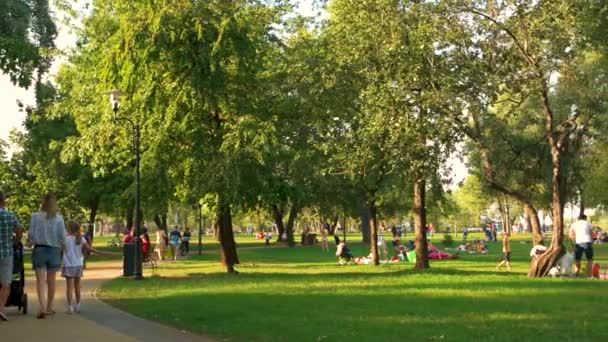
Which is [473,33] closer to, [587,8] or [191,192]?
[587,8]

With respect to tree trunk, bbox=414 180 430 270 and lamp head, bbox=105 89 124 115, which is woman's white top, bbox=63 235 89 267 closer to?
lamp head, bbox=105 89 124 115

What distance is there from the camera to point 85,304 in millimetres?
13336

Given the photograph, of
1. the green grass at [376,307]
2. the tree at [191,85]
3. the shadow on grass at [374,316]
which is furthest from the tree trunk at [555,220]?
the tree at [191,85]

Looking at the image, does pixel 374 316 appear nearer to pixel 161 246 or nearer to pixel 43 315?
pixel 43 315

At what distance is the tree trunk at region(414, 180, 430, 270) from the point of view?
77.3ft

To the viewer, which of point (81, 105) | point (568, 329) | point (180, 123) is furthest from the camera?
point (81, 105)

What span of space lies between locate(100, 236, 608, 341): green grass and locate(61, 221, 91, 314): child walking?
117 cm

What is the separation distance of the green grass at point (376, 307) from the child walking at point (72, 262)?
117 centimetres

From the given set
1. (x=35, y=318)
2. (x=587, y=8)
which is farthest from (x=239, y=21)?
(x=35, y=318)

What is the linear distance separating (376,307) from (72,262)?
5262mm

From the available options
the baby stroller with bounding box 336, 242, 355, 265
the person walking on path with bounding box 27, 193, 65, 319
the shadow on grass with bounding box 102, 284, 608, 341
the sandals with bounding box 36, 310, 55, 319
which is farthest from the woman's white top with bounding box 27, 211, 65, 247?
the baby stroller with bounding box 336, 242, 355, 265

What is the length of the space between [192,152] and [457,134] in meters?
7.83

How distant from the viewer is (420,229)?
23953 millimetres

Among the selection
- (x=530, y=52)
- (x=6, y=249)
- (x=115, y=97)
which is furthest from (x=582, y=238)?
(x=6, y=249)
